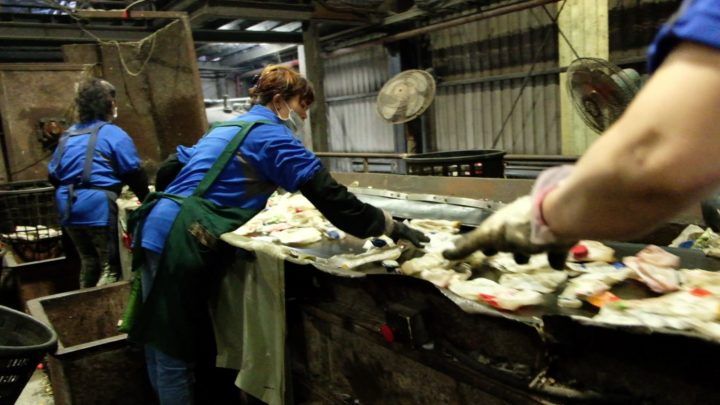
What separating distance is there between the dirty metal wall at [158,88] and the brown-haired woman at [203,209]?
4105 millimetres

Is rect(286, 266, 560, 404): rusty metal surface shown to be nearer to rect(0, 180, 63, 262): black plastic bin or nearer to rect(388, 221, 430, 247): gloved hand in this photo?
rect(388, 221, 430, 247): gloved hand

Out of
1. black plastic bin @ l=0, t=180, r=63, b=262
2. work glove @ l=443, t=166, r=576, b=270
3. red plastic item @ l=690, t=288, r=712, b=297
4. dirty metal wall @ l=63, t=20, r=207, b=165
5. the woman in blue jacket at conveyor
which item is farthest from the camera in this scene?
dirty metal wall @ l=63, t=20, r=207, b=165

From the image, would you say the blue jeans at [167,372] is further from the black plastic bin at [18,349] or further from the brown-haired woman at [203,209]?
the black plastic bin at [18,349]

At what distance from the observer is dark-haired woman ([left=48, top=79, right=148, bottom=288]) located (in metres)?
4.14

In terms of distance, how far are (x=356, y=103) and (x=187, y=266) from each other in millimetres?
9222

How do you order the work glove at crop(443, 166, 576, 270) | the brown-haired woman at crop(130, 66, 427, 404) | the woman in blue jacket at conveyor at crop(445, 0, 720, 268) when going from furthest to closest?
the brown-haired woman at crop(130, 66, 427, 404)
the work glove at crop(443, 166, 576, 270)
the woman in blue jacket at conveyor at crop(445, 0, 720, 268)

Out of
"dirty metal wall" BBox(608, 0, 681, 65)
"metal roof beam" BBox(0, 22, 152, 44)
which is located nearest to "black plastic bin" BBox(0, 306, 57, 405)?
"metal roof beam" BBox(0, 22, 152, 44)

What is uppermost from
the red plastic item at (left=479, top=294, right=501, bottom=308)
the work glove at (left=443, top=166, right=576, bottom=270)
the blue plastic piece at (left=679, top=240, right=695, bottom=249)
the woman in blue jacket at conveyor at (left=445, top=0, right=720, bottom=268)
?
the woman in blue jacket at conveyor at (left=445, top=0, right=720, bottom=268)

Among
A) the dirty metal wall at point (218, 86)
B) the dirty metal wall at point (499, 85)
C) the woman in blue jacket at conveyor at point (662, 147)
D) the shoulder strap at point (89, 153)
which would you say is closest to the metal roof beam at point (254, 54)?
the dirty metal wall at point (218, 86)

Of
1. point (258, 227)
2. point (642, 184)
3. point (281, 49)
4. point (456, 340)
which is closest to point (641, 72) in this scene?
point (258, 227)

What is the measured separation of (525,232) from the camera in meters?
1.22

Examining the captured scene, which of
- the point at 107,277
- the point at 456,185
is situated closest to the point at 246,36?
the point at 107,277

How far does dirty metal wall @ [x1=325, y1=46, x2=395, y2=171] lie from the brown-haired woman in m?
8.07

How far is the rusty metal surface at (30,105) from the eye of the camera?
5.91m
